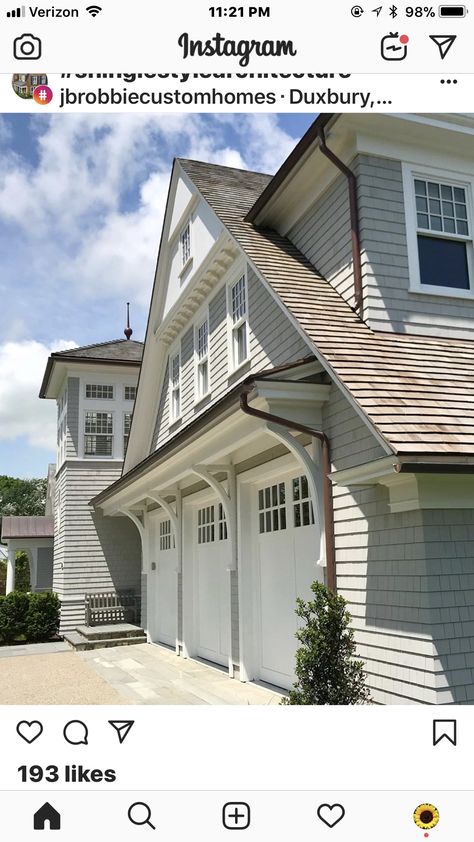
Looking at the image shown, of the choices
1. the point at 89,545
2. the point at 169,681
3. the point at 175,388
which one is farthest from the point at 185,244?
the point at 89,545

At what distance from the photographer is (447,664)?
4.97 metres

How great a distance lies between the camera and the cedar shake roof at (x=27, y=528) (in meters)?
22.7

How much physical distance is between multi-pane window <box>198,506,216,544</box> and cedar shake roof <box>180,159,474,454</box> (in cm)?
452

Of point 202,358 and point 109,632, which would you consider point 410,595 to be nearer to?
point 202,358

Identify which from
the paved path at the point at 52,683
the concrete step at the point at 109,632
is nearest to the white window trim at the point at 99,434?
the concrete step at the point at 109,632
